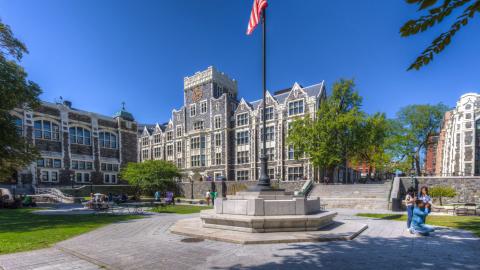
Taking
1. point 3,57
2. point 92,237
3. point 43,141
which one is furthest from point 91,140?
point 92,237

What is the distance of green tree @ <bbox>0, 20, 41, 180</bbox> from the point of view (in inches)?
648

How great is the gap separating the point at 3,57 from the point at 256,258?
20414 mm

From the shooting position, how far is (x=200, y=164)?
161 ft

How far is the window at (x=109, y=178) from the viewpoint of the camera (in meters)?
46.9

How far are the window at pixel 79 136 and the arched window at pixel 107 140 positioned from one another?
223cm

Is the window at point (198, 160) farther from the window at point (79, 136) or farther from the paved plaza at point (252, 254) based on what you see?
the paved plaza at point (252, 254)

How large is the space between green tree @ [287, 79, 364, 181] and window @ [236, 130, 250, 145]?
10897 mm

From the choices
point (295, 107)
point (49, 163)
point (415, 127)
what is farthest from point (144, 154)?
point (415, 127)

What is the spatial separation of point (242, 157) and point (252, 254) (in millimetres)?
37684

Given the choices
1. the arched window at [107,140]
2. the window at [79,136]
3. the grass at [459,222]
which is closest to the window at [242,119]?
the arched window at [107,140]

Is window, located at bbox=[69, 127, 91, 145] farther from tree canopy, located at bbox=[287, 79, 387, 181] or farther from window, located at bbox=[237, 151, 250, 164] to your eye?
tree canopy, located at bbox=[287, 79, 387, 181]

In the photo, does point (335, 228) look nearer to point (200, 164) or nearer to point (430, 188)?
point (430, 188)

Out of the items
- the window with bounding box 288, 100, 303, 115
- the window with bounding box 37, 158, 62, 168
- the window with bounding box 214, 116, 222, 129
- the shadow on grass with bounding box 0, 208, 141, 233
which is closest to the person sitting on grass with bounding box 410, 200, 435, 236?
the shadow on grass with bounding box 0, 208, 141, 233

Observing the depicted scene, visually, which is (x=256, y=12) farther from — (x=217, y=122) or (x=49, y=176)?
(x=49, y=176)
